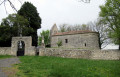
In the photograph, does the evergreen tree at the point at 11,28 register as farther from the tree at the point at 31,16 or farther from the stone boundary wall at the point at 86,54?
the stone boundary wall at the point at 86,54

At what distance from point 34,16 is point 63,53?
55.9 ft

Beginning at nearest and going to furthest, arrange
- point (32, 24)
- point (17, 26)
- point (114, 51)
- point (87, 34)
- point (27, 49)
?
point (114, 51)
point (27, 49)
point (17, 26)
point (87, 34)
point (32, 24)

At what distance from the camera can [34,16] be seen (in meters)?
29.6

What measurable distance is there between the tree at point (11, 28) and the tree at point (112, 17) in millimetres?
17868

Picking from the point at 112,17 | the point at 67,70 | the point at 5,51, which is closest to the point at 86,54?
the point at 112,17

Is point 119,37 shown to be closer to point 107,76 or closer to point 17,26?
point 107,76

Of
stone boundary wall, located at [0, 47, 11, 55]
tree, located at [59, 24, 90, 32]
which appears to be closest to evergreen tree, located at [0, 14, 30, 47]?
stone boundary wall, located at [0, 47, 11, 55]

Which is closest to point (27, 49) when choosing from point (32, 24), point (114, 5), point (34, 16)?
point (32, 24)

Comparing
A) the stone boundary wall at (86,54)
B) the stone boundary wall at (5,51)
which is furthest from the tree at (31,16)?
the stone boundary wall at (86,54)

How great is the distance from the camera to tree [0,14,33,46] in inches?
851

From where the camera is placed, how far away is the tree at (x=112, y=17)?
18.1 m

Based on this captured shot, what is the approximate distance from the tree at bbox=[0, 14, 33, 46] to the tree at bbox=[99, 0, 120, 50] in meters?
17.9

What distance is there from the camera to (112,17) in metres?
19.9

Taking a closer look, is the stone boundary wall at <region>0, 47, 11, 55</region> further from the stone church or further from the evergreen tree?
the stone church
